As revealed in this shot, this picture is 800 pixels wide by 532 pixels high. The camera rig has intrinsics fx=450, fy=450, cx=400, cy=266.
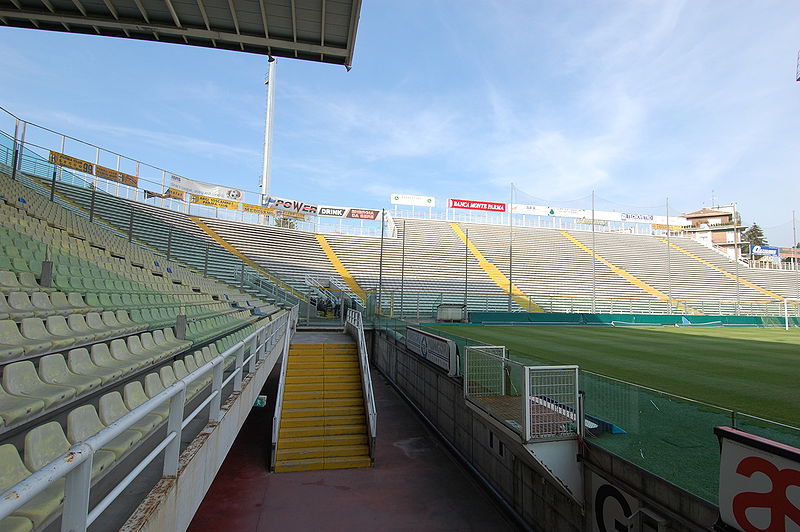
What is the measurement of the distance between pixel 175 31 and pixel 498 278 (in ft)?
104

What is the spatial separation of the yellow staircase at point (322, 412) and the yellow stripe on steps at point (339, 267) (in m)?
13.5

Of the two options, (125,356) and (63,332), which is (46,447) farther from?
(63,332)

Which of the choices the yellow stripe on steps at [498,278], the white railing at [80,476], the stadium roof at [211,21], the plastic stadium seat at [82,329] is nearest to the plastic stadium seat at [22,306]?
the plastic stadium seat at [82,329]

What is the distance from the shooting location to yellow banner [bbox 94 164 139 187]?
29.2 metres

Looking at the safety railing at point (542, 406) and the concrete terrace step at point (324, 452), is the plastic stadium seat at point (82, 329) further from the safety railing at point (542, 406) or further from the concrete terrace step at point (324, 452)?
the concrete terrace step at point (324, 452)

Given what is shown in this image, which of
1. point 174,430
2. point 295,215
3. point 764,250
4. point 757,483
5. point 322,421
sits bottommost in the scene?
point 322,421

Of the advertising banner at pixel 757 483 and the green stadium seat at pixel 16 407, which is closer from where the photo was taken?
the green stadium seat at pixel 16 407

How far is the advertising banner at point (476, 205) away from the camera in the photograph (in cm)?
5031

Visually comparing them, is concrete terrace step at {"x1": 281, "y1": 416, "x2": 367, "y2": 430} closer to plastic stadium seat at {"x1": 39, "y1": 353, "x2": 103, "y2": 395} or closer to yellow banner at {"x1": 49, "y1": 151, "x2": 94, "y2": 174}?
plastic stadium seat at {"x1": 39, "y1": 353, "x2": 103, "y2": 395}

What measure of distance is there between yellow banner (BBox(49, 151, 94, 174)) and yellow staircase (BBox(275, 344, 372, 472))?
21146 mm

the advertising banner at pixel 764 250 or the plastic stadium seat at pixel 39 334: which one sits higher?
the advertising banner at pixel 764 250

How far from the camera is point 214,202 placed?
37.7 metres

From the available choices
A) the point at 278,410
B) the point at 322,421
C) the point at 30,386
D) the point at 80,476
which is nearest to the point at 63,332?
the point at 30,386

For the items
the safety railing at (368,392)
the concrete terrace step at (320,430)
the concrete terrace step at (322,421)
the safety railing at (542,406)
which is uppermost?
the safety railing at (542,406)
